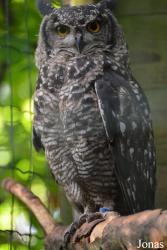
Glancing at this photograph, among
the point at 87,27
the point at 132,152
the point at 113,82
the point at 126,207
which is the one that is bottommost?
the point at 126,207

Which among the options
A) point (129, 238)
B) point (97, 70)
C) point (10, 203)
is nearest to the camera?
point (129, 238)

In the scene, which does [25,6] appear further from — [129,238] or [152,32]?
[129,238]

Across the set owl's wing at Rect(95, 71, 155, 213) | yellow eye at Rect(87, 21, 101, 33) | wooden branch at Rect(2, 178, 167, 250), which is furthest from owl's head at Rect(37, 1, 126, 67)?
wooden branch at Rect(2, 178, 167, 250)

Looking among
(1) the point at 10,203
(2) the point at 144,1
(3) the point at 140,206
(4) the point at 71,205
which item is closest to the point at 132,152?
(3) the point at 140,206

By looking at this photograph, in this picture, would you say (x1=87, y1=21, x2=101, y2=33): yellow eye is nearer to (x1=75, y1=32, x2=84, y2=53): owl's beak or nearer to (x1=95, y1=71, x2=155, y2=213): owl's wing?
(x1=75, y1=32, x2=84, y2=53): owl's beak

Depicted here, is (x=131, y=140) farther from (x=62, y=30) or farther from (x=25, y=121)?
(x=25, y=121)

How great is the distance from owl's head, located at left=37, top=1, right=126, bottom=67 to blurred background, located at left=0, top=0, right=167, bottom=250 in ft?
0.17

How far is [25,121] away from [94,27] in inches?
21.0

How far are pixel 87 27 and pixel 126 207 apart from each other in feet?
2.00

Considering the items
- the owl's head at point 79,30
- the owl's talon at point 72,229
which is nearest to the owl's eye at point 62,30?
the owl's head at point 79,30

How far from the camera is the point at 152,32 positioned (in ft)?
6.69

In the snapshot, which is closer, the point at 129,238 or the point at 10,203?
the point at 129,238

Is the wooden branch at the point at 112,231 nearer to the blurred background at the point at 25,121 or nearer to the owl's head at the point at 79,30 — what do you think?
the blurred background at the point at 25,121

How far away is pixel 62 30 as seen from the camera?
7.35 ft
